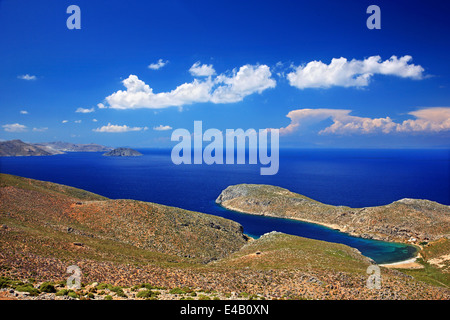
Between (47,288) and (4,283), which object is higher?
(4,283)

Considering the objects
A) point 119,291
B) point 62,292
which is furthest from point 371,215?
point 62,292

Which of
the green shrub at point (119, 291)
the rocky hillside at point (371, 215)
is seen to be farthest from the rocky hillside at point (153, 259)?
the rocky hillside at point (371, 215)

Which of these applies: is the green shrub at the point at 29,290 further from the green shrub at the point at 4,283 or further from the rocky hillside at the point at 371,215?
the rocky hillside at the point at 371,215

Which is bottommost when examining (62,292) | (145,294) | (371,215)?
(371,215)

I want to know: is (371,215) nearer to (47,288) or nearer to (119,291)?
(119,291)
